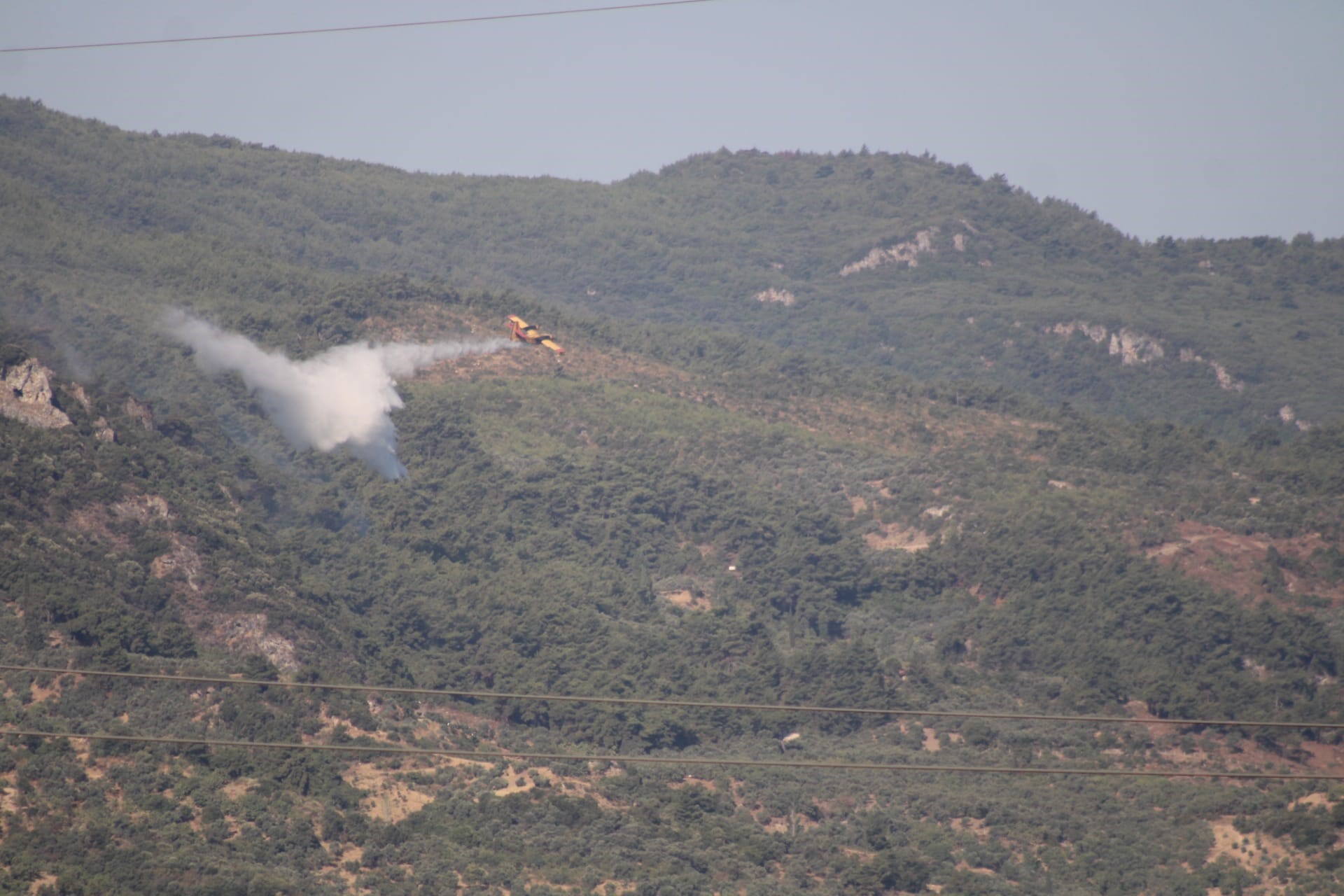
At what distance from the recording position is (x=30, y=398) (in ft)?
255

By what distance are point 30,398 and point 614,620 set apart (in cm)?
3075

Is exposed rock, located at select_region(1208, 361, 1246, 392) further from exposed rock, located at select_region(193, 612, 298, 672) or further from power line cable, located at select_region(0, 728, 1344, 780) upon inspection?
exposed rock, located at select_region(193, 612, 298, 672)

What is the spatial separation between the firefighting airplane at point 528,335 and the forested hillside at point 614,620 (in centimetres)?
111

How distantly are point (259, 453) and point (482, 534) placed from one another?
15978 mm

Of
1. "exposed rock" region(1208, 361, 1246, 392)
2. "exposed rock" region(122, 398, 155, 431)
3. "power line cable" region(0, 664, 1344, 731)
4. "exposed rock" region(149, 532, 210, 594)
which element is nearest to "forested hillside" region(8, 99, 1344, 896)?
"exposed rock" region(149, 532, 210, 594)

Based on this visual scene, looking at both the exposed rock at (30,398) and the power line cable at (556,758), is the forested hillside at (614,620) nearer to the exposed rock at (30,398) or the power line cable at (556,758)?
the exposed rock at (30,398)

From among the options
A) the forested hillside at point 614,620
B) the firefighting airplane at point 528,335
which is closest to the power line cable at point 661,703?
the forested hillside at point 614,620

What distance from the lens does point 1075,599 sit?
303 feet

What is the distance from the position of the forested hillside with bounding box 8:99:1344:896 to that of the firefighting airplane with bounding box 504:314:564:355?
1107 mm

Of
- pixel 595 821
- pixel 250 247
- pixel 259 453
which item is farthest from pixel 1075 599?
pixel 250 247

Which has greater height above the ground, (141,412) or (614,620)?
(141,412)

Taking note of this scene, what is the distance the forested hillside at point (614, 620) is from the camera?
192 ft

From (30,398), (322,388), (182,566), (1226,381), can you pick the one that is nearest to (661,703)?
(182,566)

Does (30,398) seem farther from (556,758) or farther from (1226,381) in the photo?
(1226,381)
